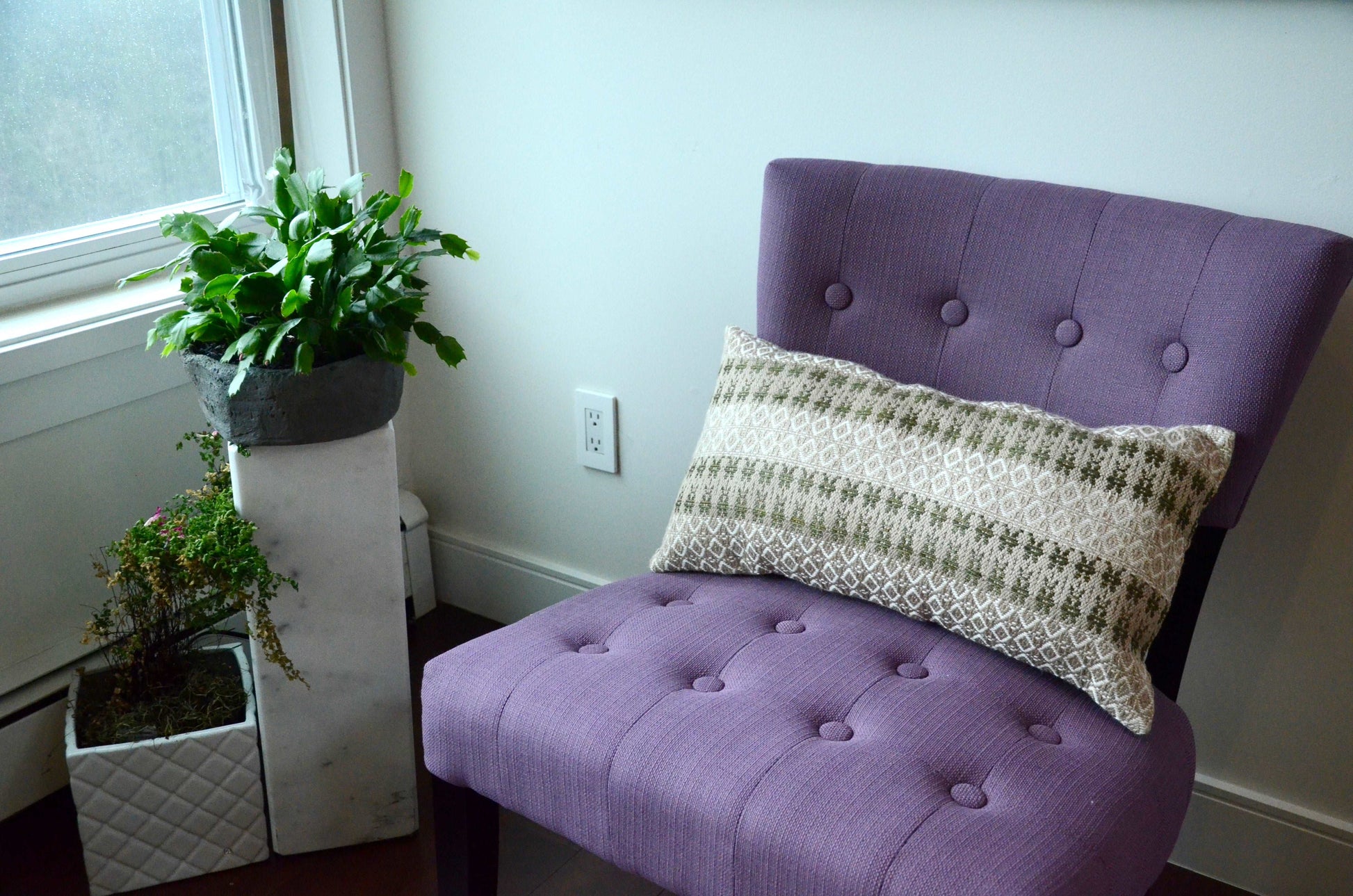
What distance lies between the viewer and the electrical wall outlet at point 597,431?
167 cm

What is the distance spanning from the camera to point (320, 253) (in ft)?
3.61

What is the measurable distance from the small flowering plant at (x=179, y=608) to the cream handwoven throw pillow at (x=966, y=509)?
471 mm

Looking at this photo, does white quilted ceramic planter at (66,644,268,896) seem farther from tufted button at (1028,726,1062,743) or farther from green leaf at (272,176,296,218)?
tufted button at (1028,726,1062,743)

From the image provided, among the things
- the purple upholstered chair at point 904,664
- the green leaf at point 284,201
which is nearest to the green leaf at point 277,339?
the green leaf at point 284,201

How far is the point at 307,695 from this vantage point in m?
1.33

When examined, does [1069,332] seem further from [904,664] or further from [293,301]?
[293,301]

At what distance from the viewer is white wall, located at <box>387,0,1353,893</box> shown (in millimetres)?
1170

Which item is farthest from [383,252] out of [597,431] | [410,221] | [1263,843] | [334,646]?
[1263,843]

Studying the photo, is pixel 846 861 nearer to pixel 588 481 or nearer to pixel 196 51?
pixel 588 481

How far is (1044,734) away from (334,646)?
2.54 feet

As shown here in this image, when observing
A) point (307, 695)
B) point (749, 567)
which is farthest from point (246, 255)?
point (749, 567)

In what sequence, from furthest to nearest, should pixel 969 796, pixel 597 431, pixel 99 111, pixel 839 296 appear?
pixel 597 431
pixel 99 111
pixel 839 296
pixel 969 796

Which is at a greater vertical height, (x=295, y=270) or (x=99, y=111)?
(x=99, y=111)

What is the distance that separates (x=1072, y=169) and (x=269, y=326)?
850mm
